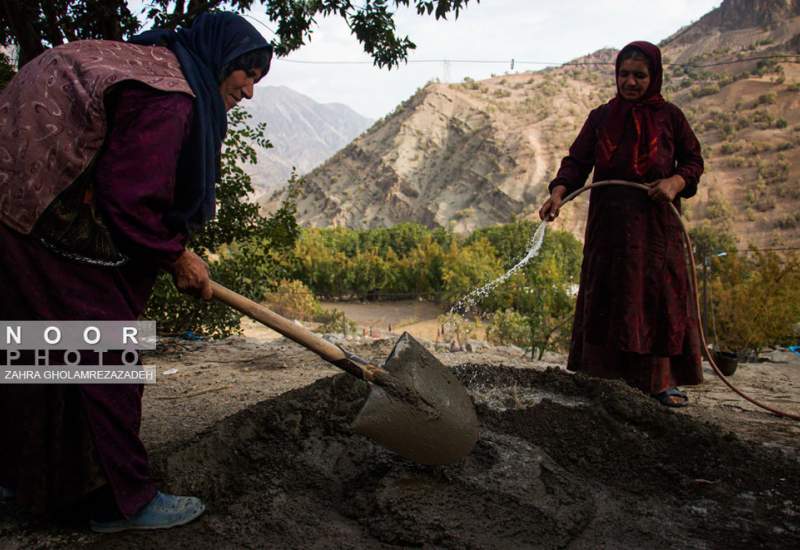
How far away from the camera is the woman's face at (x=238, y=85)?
193 cm

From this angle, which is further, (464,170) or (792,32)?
(792,32)

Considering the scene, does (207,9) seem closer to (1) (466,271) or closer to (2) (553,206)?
(2) (553,206)

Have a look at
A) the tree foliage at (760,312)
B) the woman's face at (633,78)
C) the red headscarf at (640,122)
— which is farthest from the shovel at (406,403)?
the tree foliage at (760,312)

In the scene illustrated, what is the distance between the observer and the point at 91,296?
5.73 feet

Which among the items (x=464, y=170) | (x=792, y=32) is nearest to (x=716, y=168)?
(x=464, y=170)

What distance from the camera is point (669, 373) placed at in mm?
3365

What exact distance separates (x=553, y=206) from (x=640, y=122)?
62cm

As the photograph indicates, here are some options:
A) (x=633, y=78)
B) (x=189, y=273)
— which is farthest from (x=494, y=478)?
(x=633, y=78)

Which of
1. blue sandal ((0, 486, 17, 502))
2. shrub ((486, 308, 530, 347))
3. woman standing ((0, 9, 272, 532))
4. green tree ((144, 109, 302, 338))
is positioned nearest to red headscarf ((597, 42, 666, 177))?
woman standing ((0, 9, 272, 532))

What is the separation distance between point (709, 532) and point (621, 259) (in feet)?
5.14

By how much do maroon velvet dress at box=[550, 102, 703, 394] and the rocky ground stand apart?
29 cm

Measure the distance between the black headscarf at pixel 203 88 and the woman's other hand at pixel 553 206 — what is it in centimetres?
188

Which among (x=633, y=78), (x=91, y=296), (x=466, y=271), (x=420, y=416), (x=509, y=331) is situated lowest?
(x=509, y=331)

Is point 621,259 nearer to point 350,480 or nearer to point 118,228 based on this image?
point 350,480
